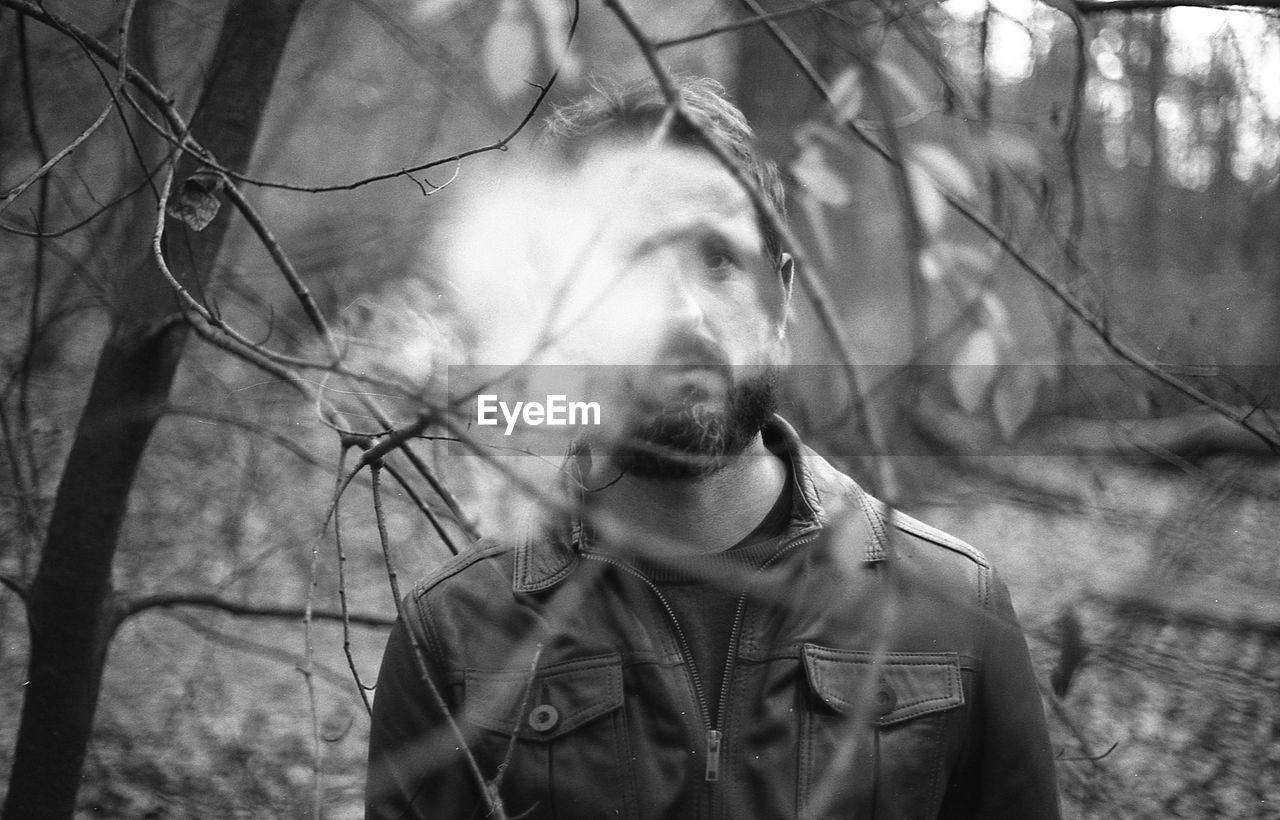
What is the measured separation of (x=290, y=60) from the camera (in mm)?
2295

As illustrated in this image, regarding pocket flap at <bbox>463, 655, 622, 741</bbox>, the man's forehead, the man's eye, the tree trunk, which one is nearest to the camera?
the man's forehead

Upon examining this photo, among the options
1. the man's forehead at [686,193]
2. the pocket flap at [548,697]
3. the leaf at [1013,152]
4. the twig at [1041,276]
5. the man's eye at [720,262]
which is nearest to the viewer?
the twig at [1041,276]

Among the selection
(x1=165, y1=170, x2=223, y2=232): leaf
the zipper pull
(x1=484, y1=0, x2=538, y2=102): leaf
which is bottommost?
the zipper pull

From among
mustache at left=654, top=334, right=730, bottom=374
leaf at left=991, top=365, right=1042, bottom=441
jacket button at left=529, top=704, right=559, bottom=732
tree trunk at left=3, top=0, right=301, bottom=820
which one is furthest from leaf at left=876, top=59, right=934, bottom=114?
tree trunk at left=3, top=0, right=301, bottom=820

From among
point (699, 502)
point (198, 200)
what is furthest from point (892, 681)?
point (198, 200)

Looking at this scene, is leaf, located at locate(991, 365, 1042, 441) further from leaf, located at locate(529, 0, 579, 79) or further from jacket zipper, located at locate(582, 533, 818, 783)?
leaf, located at locate(529, 0, 579, 79)

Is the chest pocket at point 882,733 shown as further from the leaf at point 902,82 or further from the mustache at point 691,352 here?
the leaf at point 902,82

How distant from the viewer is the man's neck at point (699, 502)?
125cm

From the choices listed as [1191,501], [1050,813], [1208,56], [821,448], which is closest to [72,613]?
[821,448]

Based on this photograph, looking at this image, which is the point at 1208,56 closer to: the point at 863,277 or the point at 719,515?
the point at 863,277

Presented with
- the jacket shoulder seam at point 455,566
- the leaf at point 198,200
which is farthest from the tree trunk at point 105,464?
the jacket shoulder seam at point 455,566

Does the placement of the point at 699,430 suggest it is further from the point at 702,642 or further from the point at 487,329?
the point at 487,329

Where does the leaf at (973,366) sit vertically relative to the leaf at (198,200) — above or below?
below

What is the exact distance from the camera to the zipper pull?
109 cm
